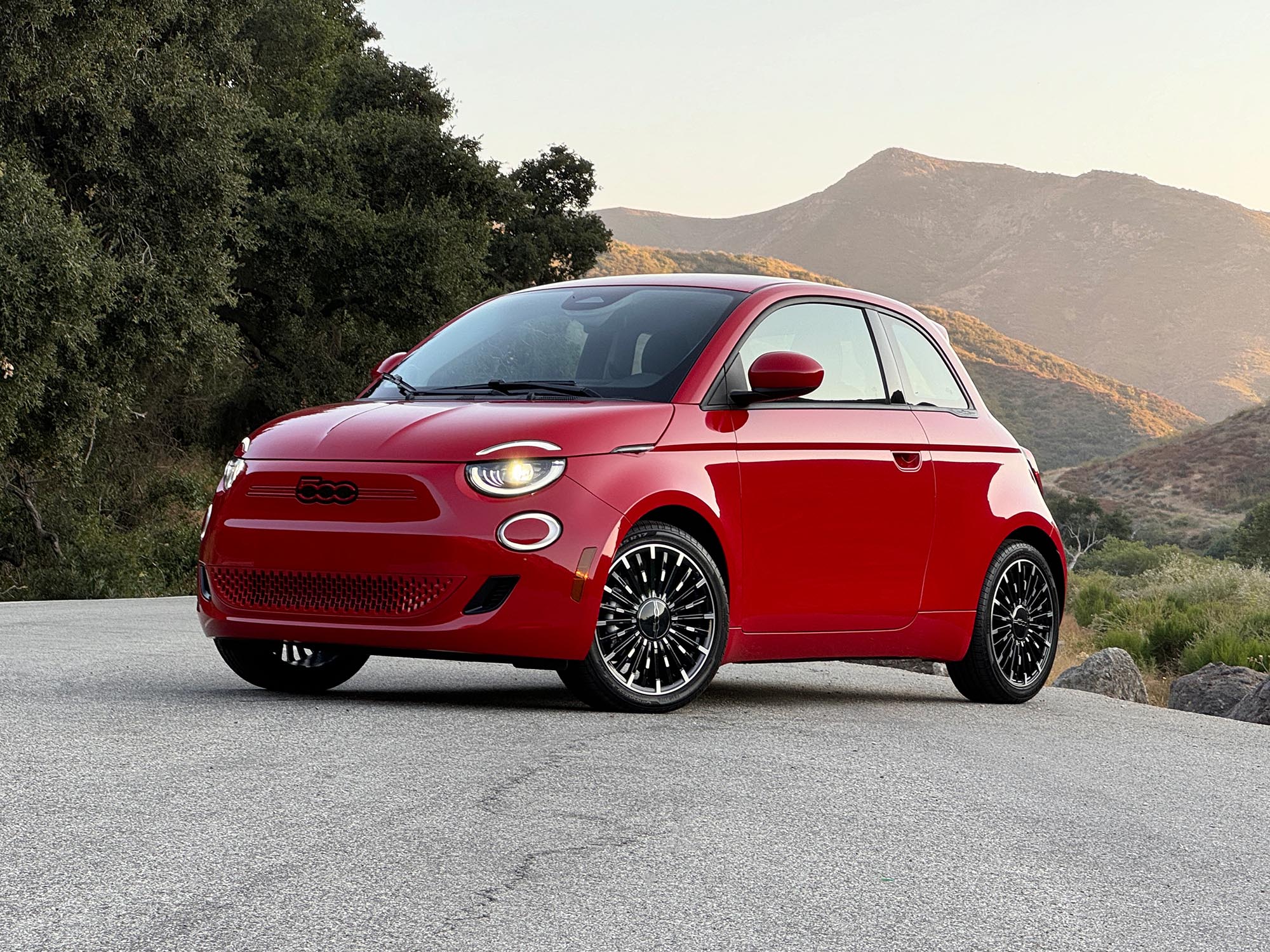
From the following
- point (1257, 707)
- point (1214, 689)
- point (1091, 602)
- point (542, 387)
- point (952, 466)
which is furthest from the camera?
point (1091, 602)

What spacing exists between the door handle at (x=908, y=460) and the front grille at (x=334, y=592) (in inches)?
98.2

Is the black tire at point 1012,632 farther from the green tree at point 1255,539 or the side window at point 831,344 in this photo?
the green tree at point 1255,539

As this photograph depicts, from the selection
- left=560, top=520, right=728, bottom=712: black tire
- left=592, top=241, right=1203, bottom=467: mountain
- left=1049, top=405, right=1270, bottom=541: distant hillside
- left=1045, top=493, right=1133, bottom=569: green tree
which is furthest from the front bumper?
left=592, top=241, right=1203, bottom=467: mountain

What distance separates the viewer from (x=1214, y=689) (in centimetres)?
1166

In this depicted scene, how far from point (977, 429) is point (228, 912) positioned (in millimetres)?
5662

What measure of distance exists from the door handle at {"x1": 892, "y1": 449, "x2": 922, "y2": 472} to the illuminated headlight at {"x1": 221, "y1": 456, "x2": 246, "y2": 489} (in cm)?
300

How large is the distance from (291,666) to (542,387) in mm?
1789

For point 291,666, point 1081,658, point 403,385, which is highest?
point 403,385

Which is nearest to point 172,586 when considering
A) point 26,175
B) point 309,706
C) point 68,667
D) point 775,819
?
point 26,175

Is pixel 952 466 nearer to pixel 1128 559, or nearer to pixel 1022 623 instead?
pixel 1022 623

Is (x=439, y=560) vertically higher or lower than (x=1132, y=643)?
higher

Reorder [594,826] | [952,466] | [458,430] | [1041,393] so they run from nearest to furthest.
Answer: [594,826] < [458,430] < [952,466] < [1041,393]

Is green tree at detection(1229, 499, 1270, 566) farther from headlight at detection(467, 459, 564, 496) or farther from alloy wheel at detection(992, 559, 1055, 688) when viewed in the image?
headlight at detection(467, 459, 564, 496)

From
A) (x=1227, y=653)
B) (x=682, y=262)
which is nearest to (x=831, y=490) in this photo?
(x=1227, y=653)
